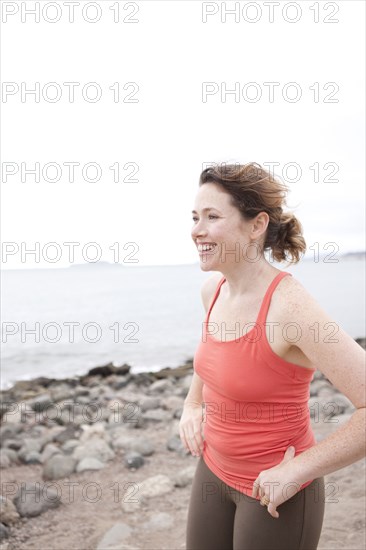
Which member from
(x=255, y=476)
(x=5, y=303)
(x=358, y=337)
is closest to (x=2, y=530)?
(x=255, y=476)

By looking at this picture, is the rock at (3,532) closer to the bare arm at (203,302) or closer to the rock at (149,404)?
the bare arm at (203,302)

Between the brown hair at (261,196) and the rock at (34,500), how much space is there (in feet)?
12.4

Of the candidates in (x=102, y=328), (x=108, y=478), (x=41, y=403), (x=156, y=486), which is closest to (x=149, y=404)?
(x=41, y=403)

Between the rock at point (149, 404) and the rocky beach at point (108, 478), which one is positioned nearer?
the rocky beach at point (108, 478)

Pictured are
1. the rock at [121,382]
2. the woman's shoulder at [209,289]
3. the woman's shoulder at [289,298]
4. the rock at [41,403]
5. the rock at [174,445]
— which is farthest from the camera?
the rock at [121,382]

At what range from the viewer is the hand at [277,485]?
1.82 m

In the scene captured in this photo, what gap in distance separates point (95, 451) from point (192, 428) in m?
4.34

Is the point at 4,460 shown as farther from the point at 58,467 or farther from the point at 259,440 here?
the point at 259,440

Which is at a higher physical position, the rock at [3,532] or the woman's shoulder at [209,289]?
the woman's shoulder at [209,289]

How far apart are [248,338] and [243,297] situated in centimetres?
22

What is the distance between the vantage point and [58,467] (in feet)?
19.1

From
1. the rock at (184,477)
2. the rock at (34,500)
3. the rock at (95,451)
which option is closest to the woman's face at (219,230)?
the rock at (34,500)

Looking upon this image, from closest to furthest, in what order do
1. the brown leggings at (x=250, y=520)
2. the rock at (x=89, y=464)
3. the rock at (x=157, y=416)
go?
the brown leggings at (x=250, y=520)
the rock at (x=89, y=464)
the rock at (x=157, y=416)

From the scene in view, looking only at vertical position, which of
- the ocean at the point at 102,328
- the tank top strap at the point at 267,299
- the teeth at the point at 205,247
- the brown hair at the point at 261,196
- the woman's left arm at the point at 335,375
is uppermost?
the brown hair at the point at 261,196
